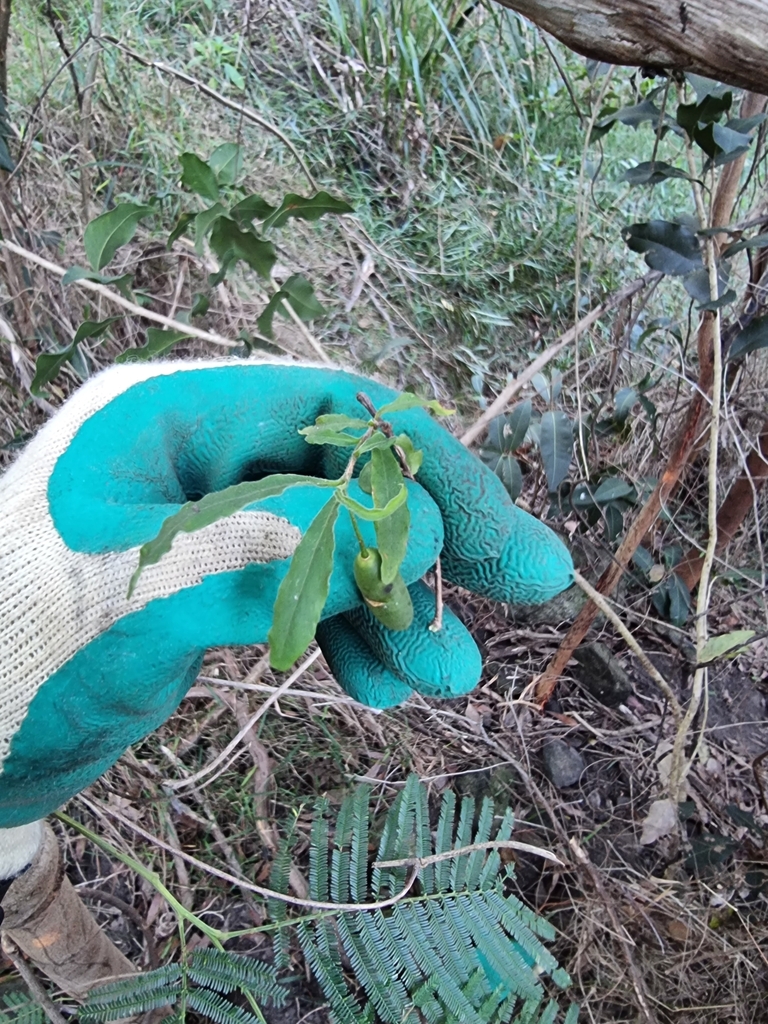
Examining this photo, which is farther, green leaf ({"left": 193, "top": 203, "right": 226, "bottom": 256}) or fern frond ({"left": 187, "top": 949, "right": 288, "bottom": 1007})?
green leaf ({"left": 193, "top": 203, "right": 226, "bottom": 256})

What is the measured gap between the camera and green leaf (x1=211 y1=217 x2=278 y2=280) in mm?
1069

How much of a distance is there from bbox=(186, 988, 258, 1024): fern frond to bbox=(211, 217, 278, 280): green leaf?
99 cm

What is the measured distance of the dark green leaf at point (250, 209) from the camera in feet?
3.62

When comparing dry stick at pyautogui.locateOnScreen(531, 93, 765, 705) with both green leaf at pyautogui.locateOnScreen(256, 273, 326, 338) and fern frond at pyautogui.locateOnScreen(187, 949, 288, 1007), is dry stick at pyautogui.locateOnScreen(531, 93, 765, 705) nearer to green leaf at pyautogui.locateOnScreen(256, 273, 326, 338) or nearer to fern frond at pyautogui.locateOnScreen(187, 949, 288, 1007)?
green leaf at pyautogui.locateOnScreen(256, 273, 326, 338)

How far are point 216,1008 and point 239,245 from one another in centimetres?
104

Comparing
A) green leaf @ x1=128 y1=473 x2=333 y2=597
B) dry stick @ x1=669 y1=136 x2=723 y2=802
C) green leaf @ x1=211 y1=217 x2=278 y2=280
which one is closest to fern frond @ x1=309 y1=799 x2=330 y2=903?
dry stick @ x1=669 y1=136 x2=723 y2=802

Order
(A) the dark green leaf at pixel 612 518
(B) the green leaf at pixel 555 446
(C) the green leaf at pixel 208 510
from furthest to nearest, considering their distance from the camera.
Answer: (A) the dark green leaf at pixel 612 518 → (B) the green leaf at pixel 555 446 → (C) the green leaf at pixel 208 510

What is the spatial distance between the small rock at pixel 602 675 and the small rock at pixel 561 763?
15cm

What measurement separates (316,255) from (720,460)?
1.31 metres

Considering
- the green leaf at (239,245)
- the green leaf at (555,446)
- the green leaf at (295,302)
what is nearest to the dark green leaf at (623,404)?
the green leaf at (555,446)

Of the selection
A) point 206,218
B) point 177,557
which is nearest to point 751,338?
point 206,218

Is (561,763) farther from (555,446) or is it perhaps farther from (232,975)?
(232,975)

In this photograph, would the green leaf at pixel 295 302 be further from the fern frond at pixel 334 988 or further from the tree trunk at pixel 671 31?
the fern frond at pixel 334 988

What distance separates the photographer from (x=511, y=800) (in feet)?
4.92
